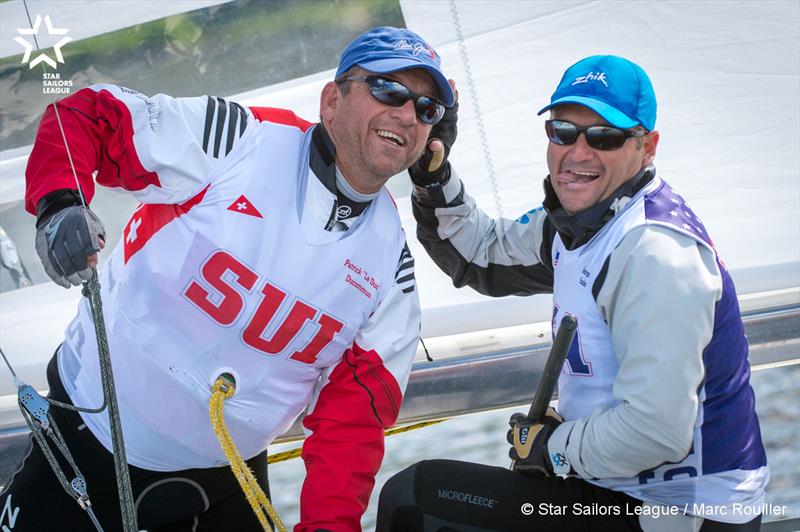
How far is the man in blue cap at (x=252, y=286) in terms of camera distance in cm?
134

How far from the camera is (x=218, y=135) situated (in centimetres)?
135

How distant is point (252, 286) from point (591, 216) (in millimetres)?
557

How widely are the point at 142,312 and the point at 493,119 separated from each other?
1.15 m

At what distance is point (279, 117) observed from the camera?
4.77 ft

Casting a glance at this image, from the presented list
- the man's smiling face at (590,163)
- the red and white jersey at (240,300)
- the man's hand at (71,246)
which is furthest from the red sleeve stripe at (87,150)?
the man's smiling face at (590,163)

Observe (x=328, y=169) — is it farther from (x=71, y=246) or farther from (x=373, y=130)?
(x=71, y=246)

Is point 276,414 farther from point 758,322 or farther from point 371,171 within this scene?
point 758,322

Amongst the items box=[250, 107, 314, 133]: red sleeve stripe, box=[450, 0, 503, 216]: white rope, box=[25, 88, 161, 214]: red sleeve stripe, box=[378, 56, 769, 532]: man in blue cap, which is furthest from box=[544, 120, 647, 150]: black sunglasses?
box=[450, 0, 503, 216]: white rope

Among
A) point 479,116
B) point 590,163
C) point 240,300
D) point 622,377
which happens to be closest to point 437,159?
point 590,163

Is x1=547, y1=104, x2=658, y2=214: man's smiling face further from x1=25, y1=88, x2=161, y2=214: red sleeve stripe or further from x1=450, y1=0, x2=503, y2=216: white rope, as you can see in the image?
x1=450, y1=0, x2=503, y2=216: white rope

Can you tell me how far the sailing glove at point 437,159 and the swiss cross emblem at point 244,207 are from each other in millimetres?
344

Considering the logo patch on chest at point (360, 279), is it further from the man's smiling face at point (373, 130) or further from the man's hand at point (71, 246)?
the man's hand at point (71, 246)

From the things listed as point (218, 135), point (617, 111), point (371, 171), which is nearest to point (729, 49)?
point (617, 111)

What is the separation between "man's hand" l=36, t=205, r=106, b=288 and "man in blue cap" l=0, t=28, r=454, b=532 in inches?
8.7
